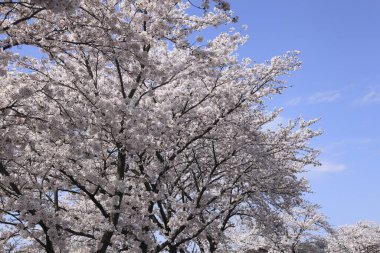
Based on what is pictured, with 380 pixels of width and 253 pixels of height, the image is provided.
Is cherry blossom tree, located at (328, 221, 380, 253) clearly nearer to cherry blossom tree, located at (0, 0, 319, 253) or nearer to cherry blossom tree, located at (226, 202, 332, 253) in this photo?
cherry blossom tree, located at (226, 202, 332, 253)

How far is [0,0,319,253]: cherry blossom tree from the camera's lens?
28.2 feet

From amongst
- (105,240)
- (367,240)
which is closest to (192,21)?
(105,240)

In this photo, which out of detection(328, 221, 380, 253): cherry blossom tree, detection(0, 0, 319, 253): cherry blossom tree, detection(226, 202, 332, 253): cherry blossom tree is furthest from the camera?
detection(328, 221, 380, 253): cherry blossom tree

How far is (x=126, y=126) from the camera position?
10.5 metres

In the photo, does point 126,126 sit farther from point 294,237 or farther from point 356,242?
point 356,242

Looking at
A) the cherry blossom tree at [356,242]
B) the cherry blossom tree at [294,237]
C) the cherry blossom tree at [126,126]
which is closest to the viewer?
the cherry blossom tree at [126,126]

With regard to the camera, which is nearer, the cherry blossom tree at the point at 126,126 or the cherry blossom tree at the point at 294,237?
the cherry blossom tree at the point at 126,126

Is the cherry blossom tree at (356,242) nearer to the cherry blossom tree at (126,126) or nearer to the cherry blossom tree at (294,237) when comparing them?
the cherry blossom tree at (294,237)

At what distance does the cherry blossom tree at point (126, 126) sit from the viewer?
8.59 metres

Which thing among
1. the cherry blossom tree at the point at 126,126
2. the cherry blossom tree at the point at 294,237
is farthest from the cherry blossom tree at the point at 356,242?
the cherry blossom tree at the point at 126,126

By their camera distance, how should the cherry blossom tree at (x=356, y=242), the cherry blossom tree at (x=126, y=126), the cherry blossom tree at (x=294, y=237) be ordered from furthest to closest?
the cherry blossom tree at (x=356, y=242) → the cherry blossom tree at (x=294, y=237) → the cherry blossom tree at (x=126, y=126)

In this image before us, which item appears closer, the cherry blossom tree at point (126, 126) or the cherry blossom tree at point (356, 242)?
the cherry blossom tree at point (126, 126)

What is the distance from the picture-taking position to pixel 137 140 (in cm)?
1041

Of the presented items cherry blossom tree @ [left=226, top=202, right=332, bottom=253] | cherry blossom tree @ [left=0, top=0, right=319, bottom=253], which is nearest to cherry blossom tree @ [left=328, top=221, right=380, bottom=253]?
cherry blossom tree @ [left=226, top=202, right=332, bottom=253]
